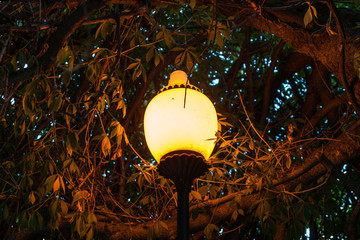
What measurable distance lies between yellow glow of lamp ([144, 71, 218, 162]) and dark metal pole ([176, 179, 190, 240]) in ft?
0.58

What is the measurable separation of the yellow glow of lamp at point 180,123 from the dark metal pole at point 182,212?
0.58 feet

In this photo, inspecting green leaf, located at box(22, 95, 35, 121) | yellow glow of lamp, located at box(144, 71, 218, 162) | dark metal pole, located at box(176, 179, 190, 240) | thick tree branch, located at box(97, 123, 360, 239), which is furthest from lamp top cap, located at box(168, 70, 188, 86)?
thick tree branch, located at box(97, 123, 360, 239)

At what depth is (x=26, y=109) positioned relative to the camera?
237cm

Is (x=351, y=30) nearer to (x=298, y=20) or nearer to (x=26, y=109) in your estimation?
(x=298, y=20)

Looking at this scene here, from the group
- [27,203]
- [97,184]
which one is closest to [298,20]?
[97,184]

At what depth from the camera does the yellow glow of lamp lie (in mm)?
2291

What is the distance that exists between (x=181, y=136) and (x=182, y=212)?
35 centimetres

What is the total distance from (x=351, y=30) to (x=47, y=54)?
1687mm

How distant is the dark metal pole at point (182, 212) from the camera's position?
2.10m

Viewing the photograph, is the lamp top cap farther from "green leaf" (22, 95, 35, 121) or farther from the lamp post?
"green leaf" (22, 95, 35, 121)

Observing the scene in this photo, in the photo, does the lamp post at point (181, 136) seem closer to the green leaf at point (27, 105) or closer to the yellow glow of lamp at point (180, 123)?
the yellow glow of lamp at point (180, 123)

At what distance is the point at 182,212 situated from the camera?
2172mm

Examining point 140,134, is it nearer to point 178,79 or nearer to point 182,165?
point 178,79

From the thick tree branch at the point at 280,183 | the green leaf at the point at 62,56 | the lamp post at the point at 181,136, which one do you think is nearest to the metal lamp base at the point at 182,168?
the lamp post at the point at 181,136
